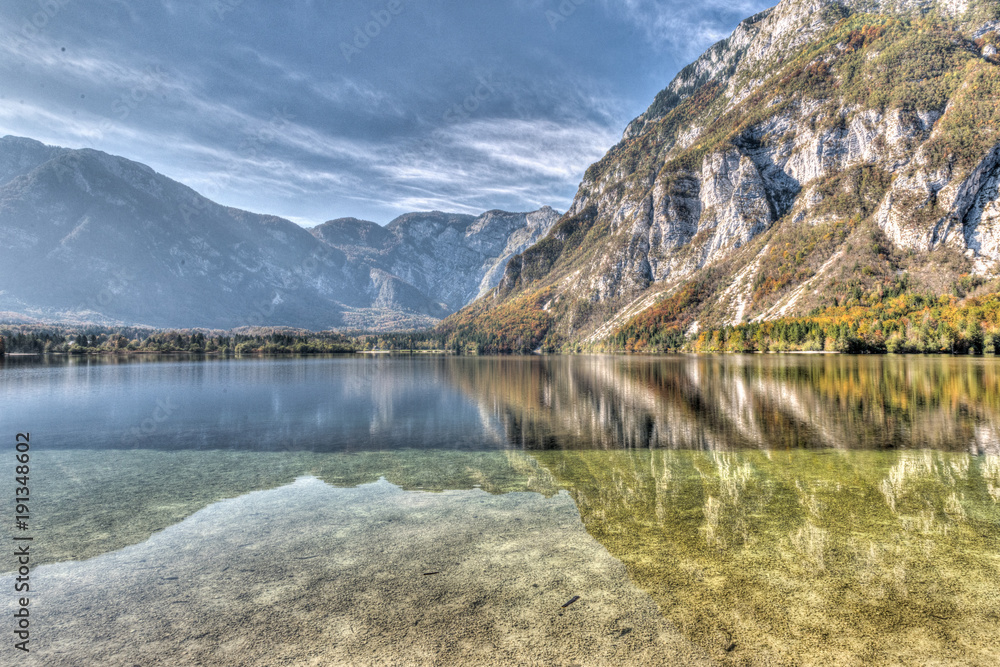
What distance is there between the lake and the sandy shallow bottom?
0.05 meters

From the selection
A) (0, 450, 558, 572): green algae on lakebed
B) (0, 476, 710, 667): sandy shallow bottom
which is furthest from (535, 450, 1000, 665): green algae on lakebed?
(0, 450, 558, 572): green algae on lakebed

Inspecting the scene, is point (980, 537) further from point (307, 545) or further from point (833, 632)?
point (307, 545)

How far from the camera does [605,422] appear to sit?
28.2 m

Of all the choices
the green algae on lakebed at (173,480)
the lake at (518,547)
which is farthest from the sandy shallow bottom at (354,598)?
the green algae on lakebed at (173,480)

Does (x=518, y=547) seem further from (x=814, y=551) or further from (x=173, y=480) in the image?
(x=173, y=480)

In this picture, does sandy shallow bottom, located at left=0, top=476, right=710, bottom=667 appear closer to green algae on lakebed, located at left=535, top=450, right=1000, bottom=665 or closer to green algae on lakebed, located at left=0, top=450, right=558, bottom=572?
green algae on lakebed, located at left=535, top=450, right=1000, bottom=665

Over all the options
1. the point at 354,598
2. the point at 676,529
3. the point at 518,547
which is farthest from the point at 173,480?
the point at 676,529

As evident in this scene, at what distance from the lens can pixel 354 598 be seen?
26.5 ft

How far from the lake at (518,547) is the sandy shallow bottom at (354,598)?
51 mm

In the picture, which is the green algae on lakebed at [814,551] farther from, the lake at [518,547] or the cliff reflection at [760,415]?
the cliff reflection at [760,415]

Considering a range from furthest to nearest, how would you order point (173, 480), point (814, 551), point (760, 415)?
point (760, 415) < point (173, 480) < point (814, 551)

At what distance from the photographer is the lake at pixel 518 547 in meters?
6.76

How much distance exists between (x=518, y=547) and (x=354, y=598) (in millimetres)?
3734

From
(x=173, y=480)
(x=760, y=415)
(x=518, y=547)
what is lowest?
(x=173, y=480)
